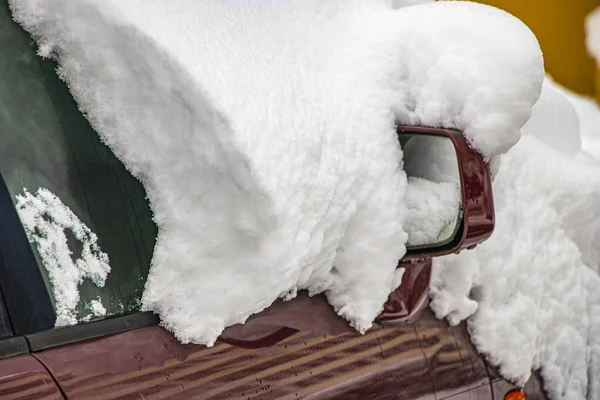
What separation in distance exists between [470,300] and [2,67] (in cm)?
161

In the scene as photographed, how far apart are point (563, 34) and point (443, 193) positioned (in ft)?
19.6

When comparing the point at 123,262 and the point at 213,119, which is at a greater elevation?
the point at 213,119

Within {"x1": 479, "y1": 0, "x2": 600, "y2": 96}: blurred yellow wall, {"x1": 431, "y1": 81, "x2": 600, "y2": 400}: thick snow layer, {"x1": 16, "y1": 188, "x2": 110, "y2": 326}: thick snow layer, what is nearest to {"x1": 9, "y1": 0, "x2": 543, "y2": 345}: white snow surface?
{"x1": 16, "y1": 188, "x2": 110, "y2": 326}: thick snow layer

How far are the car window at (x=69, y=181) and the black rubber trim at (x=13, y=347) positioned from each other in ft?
0.35

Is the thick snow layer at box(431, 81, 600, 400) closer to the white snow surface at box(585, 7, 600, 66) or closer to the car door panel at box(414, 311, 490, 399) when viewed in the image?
the car door panel at box(414, 311, 490, 399)

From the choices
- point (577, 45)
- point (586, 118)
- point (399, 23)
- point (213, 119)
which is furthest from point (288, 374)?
point (577, 45)

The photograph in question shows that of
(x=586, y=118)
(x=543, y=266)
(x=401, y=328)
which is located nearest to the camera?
(x=401, y=328)

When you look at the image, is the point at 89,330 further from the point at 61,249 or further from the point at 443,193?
the point at 443,193

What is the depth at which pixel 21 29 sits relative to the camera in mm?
1944

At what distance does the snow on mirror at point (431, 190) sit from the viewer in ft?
8.04

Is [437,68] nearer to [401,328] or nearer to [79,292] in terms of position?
[401,328]

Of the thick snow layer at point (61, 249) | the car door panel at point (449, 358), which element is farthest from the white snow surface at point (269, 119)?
the car door panel at point (449, 358)

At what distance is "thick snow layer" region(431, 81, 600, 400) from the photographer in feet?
9.43

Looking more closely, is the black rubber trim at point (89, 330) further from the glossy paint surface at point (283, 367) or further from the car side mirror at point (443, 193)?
the car side mirror at point (443, 193)
